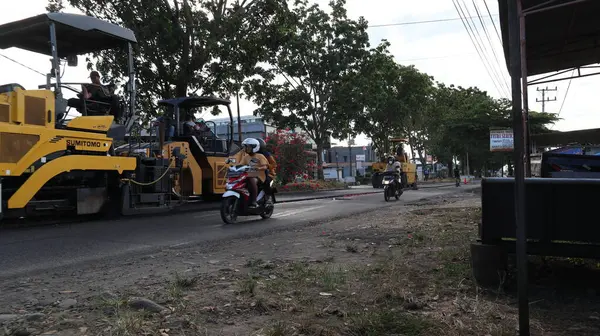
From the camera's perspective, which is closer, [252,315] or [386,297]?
[252,315]

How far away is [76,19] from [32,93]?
196cm

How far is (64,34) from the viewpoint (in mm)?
10086

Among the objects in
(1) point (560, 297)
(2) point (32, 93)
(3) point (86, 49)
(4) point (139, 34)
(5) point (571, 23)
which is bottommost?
(1) point (560, 297)

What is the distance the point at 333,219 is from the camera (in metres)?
11.0

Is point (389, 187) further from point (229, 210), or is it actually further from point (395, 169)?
point (229, 210)

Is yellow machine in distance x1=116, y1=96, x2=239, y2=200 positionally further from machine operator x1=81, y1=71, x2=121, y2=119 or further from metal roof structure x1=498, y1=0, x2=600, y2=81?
metal roof structure x1=498, y1=0, x2=600, y2=81

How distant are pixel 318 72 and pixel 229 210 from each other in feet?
59.9

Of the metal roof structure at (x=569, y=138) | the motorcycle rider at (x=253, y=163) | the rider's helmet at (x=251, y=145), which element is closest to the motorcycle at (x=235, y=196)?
the motorcycle rider at (x=253, y=163)

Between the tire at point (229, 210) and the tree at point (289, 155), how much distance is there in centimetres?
1564

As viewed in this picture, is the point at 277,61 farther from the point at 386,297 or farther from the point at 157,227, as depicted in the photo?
the point at 386,297

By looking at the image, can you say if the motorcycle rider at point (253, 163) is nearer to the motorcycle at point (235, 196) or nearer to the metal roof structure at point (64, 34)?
the motorcycle at point (235, 196)

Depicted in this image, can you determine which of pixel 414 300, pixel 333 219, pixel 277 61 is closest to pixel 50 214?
pixel 333 219

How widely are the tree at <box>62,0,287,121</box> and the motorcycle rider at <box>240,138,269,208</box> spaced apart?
25.5 feet

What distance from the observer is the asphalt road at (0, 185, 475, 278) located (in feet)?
20.5
